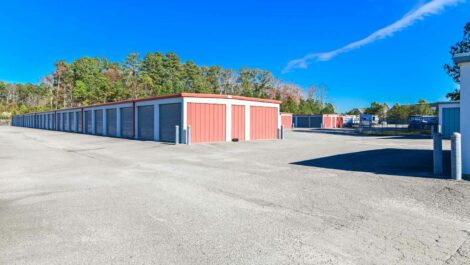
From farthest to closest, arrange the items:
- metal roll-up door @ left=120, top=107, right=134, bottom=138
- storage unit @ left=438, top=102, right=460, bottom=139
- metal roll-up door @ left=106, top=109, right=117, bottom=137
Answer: metal roll-up door @ left=106, top=109, right=117, bottom=137, storage unit @ left=438, top=102, right=460, bottom=139, metal roll-up door @ left=120, top=107, right=134, bottom=138

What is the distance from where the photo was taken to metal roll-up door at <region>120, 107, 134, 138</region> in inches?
1026

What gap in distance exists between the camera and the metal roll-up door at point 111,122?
29.2m

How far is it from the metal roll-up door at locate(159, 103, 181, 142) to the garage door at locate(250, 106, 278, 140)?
Result: 5847 millimetres

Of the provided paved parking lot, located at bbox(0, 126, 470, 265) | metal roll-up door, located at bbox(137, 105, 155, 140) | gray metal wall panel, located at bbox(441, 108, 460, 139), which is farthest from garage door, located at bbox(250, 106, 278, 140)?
gray metal wall panel, located at bbox(441, 108, 460, 139)

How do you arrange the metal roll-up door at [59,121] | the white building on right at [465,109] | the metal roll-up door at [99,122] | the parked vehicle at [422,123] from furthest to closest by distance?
1. the metal roll-up door at [59,121]
2. the parked vehicle at [422,123]
3. the metal roll-up door at [99,122]
4. the white building on right at [465,109]

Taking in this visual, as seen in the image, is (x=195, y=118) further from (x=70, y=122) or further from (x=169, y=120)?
(x=70, y=122)

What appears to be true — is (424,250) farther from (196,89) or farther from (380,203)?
(196,89)

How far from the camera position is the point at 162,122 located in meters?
22.0

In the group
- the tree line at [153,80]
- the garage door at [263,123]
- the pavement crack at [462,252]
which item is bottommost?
the pavement crack at [462,252]

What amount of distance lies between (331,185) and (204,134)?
13810mm

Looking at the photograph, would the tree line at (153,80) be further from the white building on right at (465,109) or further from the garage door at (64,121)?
the white building on right at (465,109)

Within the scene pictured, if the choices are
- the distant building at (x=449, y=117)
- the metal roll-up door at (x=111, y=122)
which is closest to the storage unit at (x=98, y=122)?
the metal roll-up door at (x=111, y=122)

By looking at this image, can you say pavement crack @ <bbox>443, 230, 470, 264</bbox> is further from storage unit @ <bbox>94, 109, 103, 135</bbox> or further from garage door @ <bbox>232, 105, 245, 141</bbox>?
storage unit @ <bbox>94, 109, 103, 135</bbox>

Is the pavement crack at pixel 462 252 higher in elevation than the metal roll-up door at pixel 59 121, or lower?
lower
